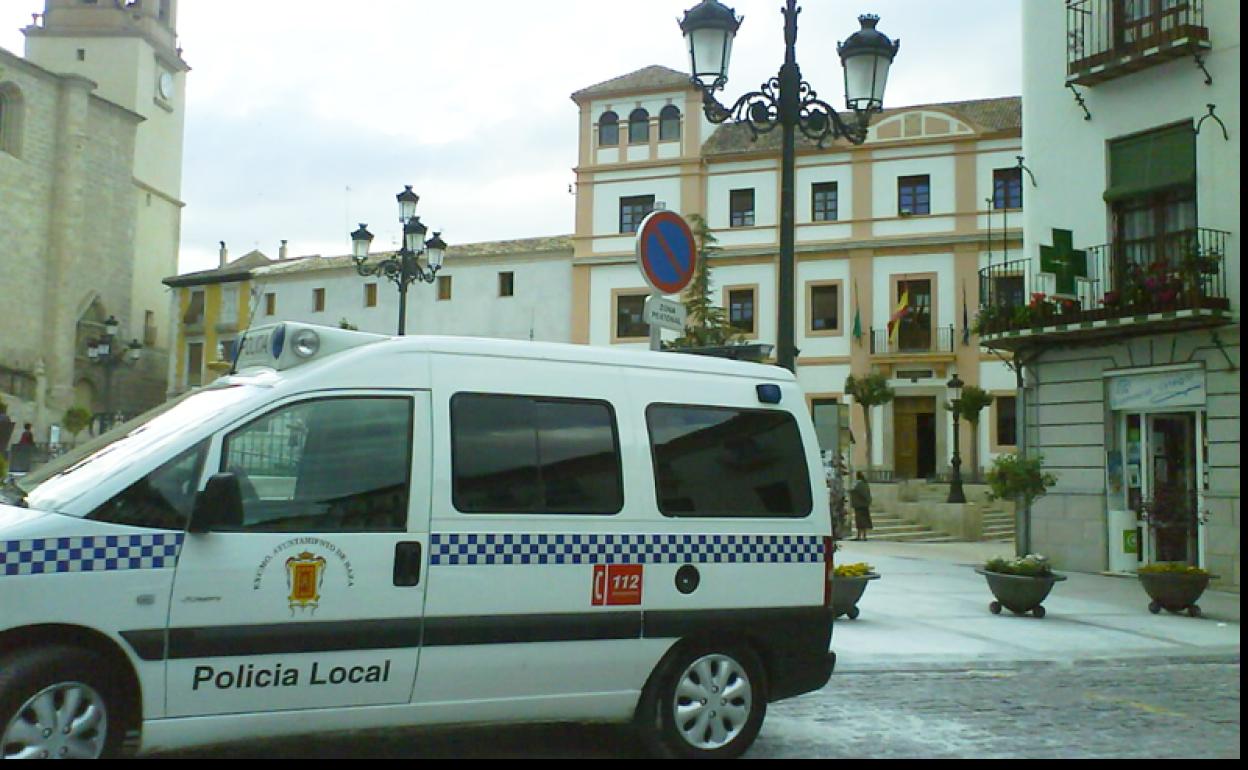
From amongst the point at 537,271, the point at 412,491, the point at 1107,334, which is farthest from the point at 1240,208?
the point at 537,271

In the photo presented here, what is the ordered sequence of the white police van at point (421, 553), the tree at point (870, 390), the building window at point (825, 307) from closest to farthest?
the white police van at point (421, 553) < the tree at point (870, 390) < the building window at point (825, 307)

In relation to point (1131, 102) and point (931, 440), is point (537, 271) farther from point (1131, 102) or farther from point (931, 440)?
point (1131, 102)

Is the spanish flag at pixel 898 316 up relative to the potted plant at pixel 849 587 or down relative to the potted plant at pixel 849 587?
up

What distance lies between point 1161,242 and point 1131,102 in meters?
2.22

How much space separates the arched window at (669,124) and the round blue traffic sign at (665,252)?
113ft

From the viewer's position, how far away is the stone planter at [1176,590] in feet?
44.8

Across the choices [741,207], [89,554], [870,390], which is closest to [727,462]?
[89,554]

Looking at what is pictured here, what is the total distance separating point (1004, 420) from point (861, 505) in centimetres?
1415

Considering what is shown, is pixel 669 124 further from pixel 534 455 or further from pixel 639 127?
pixel 534 455

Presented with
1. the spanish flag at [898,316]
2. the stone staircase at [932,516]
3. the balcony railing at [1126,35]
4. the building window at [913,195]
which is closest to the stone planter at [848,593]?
the balcony railing at [1126,35]

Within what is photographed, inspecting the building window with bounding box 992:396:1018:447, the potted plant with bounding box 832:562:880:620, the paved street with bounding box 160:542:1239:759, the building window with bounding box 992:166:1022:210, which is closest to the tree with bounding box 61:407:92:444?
the building window with bounding box 992:396:1018:447

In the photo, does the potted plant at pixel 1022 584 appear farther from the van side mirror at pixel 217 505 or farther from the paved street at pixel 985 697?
the van side mirror at pixel 217 505

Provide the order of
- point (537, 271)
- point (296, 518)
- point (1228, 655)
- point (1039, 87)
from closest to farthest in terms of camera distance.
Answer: point (296, 518) → point (1228, 655) → point (1039, 87) → point (537, 271)

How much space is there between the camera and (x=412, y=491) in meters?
5.32
